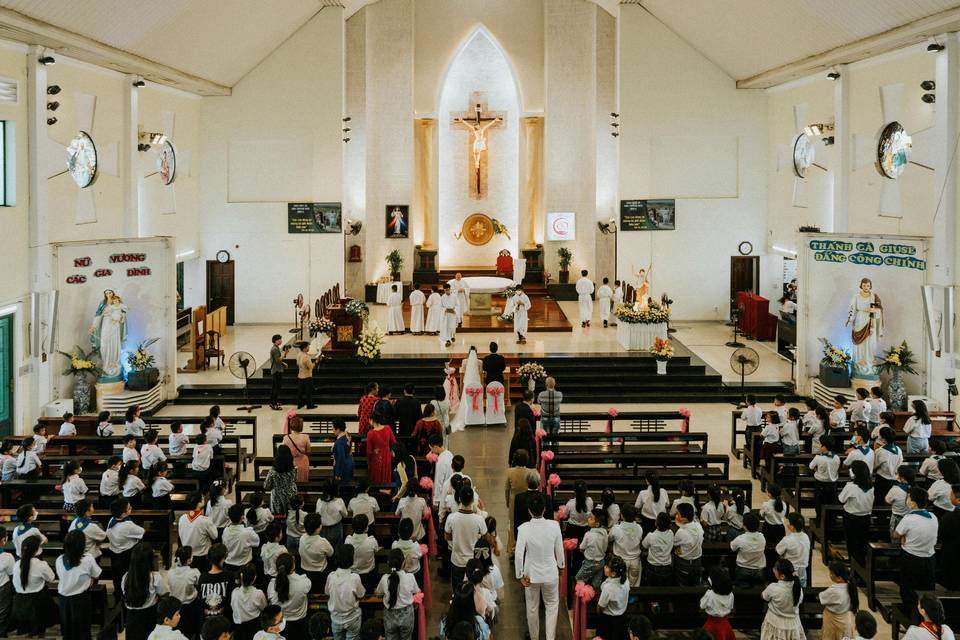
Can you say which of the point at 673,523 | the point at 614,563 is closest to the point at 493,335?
the point at 673,523

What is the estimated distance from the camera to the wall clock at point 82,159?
16.7 metres

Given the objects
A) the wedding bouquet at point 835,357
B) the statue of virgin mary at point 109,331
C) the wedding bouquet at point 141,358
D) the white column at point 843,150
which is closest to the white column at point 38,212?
the statue of virgin mary at point 109,331

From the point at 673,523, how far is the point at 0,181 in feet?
37.0

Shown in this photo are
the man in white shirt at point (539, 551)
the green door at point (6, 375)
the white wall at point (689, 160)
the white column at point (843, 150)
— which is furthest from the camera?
the white wall at point (689, 160)

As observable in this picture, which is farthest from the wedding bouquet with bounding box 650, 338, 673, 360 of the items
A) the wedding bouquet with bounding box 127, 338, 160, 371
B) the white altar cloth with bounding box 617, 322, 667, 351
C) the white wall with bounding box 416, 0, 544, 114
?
the white wall with bounding box 416, 0, 544, 114

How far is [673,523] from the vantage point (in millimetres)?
9242

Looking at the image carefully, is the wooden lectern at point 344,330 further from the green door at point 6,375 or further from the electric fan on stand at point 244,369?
the green door at point 6,375

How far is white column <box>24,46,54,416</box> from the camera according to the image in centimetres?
1488

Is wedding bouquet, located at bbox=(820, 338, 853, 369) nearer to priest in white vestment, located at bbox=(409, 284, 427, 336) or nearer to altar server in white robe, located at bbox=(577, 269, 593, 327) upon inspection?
altar server in white robe, located at bbox=(577, 269, 593, 327)

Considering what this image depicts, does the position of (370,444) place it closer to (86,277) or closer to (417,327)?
(86,277)

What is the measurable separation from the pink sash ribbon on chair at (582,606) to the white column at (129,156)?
14069 mm

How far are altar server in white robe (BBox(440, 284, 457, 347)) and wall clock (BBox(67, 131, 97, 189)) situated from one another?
7284 mm

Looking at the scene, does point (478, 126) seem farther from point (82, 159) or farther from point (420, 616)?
point (420, 616)

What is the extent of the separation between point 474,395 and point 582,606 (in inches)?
336
